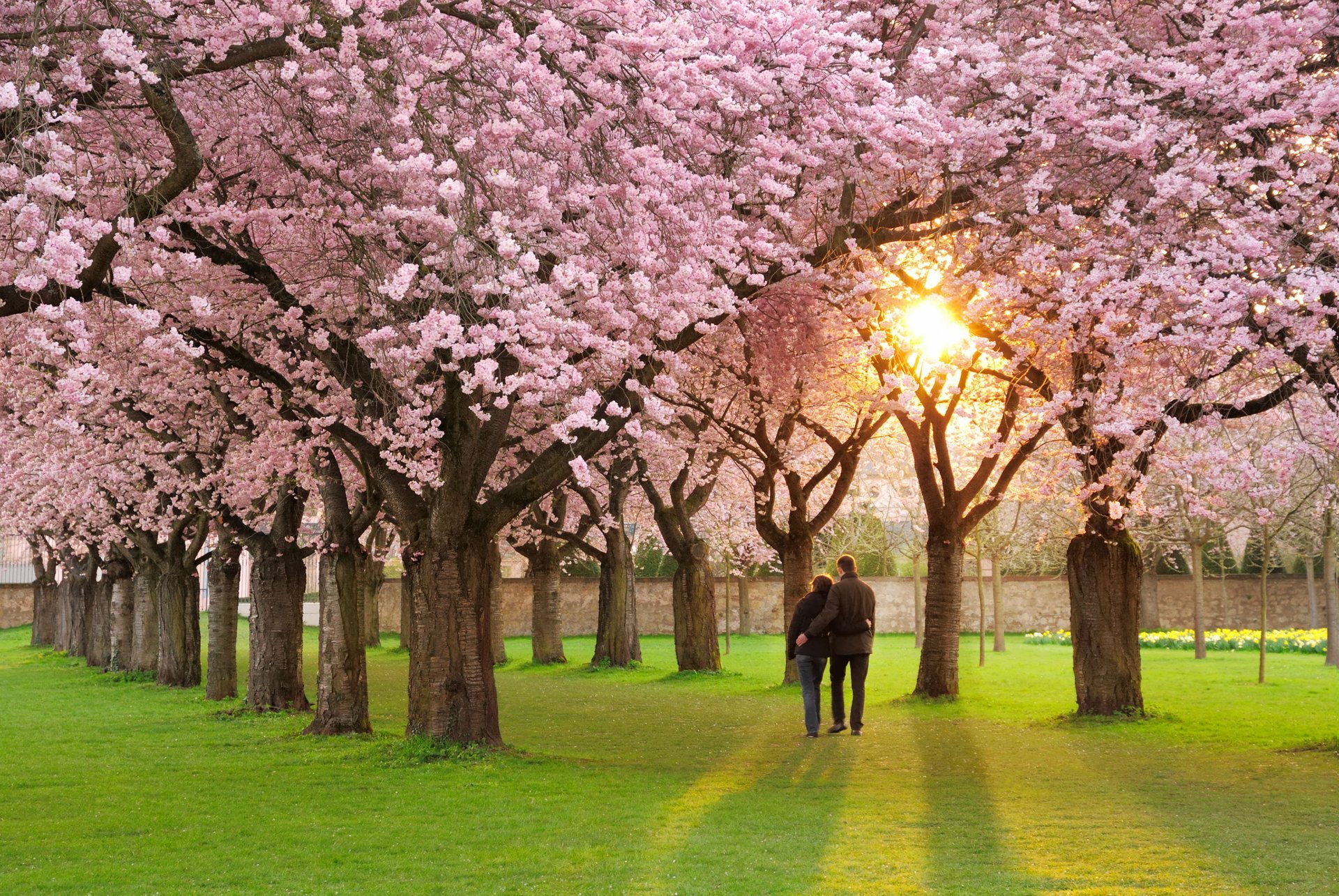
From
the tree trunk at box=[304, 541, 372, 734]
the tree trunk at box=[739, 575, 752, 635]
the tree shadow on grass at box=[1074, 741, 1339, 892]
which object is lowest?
the tree trunk at box=[739, 575, 752, 635]

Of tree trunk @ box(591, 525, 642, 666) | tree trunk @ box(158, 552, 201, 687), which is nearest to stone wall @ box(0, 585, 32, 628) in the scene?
tree trunk @ box(158, 552, 201, 687)

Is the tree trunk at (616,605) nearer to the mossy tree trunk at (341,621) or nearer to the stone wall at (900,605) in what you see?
the mossy tree trunk at (341,621)

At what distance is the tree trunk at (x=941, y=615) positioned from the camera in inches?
853

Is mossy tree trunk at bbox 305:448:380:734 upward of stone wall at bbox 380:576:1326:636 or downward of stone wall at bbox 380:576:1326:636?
upward

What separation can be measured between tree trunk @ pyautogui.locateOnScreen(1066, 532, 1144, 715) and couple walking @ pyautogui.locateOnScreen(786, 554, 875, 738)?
155 inches

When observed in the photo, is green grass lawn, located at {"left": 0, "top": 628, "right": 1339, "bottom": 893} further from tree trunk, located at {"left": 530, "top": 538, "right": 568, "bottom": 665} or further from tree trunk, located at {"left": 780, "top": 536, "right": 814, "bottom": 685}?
tree trunk, located at {"left": 530, "top": 538, "right": 568, "bottom": 665}

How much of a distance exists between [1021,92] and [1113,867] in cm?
754

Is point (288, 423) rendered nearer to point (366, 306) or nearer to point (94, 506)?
point (366, 306)

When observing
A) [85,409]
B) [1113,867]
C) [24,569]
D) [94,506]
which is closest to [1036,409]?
[1113,867]

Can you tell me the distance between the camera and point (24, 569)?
249ft

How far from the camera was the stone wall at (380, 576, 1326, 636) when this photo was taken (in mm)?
49062

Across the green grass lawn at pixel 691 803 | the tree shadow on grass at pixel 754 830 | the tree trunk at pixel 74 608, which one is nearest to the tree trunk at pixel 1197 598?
the green grass lawn at pixel 691 803

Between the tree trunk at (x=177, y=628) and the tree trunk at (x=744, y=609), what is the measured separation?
93.1ft

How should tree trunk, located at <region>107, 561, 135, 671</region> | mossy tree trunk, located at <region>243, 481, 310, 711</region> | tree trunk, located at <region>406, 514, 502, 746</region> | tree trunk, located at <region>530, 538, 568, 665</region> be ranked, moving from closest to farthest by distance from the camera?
tree trunk, located at <region>406, 514, 502, 746</region> < mossy tree trunk, located at <region>243, 481, 310, 711</region> < tree trunk, located at <region>107, 561, 135, 671</region> < tree trunk, located at <region>530, 538, 568, 665</region>
